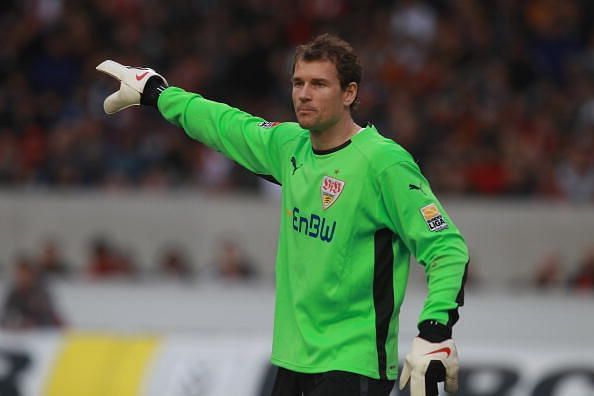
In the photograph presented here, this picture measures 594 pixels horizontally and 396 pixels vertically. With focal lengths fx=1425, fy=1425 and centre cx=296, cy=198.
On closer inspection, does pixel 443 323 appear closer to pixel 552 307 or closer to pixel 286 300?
pixel 286 300

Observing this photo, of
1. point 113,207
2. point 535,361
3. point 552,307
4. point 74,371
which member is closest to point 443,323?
point 535,361

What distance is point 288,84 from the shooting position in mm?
15977

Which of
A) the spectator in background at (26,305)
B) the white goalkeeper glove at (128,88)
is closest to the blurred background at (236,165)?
the spectator in background at (26,305)

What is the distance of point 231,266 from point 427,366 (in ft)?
30.1

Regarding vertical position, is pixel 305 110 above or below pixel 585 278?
below

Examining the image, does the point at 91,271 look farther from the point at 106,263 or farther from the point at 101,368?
the point at 101,368

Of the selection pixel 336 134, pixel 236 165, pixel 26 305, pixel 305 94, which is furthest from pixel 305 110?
pixel 236 165

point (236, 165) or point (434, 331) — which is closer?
point (434, 331)

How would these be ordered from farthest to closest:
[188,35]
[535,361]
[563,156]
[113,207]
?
[188,35]
[113,207]
[563,156]
[535,361]

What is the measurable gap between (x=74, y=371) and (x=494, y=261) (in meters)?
6.41

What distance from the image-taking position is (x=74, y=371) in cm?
987

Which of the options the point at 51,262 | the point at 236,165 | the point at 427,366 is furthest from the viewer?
the point at 236,165

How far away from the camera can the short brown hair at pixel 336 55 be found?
5.41 metres

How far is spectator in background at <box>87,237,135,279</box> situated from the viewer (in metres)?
14.6
